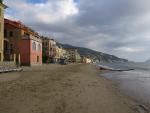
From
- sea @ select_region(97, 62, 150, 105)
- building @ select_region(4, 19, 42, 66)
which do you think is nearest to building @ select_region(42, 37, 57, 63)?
building @ select_region(4, 19, 42, 66)

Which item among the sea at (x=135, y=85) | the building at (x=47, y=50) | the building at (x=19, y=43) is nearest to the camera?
the sea at (x=135, y=85)

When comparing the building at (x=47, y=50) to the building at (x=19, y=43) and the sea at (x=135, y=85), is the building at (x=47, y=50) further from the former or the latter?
the sea at (x=135, y=85)

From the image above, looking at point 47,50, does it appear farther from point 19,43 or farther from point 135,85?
point 135,85

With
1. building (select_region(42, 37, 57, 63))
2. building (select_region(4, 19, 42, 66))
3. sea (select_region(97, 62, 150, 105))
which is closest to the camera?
sea (select_region(97, 62, 150, 105))

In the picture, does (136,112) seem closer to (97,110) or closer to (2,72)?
(97,110)

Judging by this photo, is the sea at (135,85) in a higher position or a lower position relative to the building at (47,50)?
lower

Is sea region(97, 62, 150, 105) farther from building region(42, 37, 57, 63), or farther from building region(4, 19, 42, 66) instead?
building region(42, 37, 57, 63)

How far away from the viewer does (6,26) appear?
6588 centimetres

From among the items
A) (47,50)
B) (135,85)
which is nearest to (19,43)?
(135,85)

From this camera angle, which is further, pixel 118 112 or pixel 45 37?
pixel 45 37

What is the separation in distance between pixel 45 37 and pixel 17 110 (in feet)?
382

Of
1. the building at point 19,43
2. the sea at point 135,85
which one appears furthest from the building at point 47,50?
the sea at point 135,85

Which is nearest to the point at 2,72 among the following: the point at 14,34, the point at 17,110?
the point at 17,110

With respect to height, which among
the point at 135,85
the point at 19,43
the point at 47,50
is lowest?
the point at 135,85
